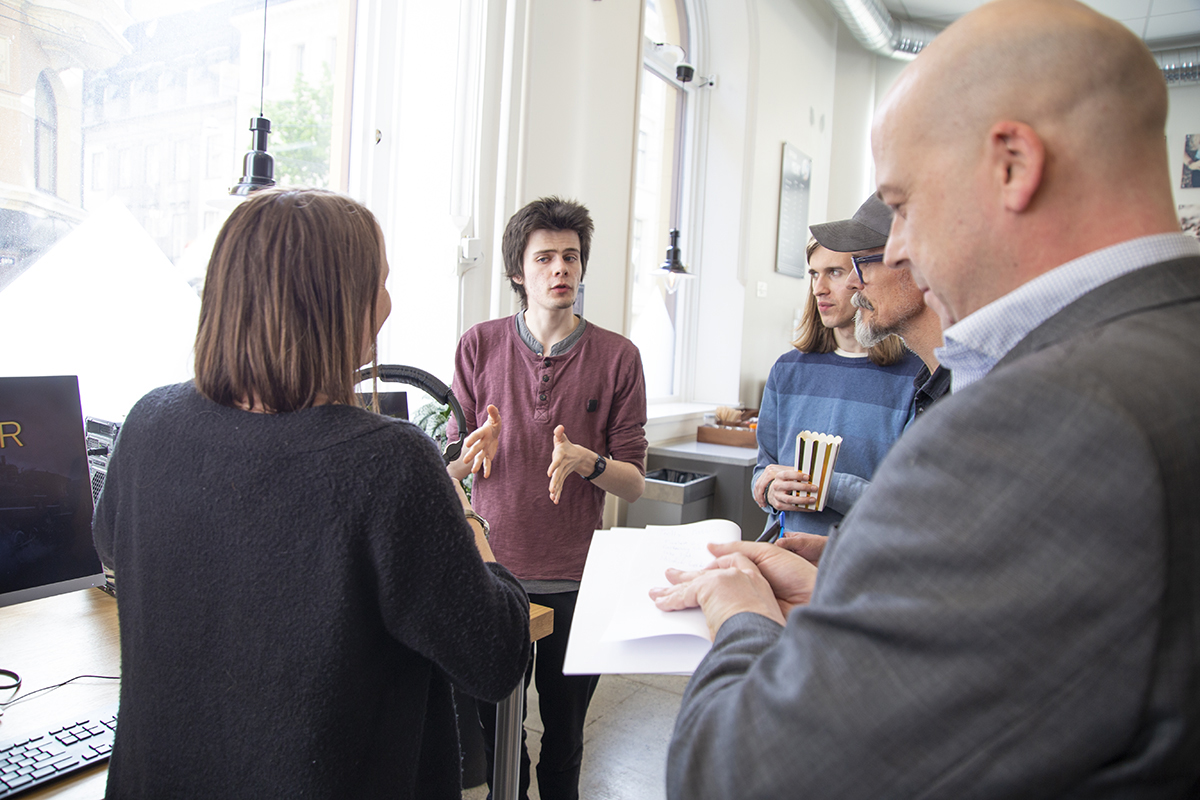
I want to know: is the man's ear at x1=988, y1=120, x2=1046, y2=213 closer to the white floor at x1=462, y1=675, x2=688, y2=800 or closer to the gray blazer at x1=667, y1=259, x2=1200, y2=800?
the gray blazer at x1=667, y1=259, x2=1200, y2=800

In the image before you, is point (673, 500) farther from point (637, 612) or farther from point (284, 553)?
point (284, 553)

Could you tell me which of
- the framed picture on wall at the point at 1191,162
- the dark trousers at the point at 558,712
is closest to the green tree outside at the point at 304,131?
the dark trousers at the point at 558,712

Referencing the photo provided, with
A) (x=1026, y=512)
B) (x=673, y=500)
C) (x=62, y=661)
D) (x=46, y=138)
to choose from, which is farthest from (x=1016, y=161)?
(x=673, y=500)

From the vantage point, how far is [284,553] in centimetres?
82

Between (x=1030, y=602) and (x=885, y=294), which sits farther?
(x=885, y=294)

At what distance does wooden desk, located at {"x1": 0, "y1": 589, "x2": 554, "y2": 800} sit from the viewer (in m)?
0.99

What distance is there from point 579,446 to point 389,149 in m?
1.42

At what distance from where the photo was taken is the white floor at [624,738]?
233 centimetres

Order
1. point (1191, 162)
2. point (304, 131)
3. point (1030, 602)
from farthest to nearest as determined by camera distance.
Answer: point (1191, 162) → point (304, 131) → point (1030, 602)

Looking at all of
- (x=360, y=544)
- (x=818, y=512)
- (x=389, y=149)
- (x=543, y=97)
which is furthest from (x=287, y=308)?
(x=543, y=97)

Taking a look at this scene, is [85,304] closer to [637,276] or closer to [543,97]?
[543,97]

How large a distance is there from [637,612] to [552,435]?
46.3 inches

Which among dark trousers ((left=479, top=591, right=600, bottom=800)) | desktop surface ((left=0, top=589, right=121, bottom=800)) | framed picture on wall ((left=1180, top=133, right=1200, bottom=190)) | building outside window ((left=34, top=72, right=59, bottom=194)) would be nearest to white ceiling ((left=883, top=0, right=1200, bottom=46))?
framed picture on wall ((left=1180, top=133, right=1200, bottom=190))

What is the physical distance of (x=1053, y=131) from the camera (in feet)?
1.93
